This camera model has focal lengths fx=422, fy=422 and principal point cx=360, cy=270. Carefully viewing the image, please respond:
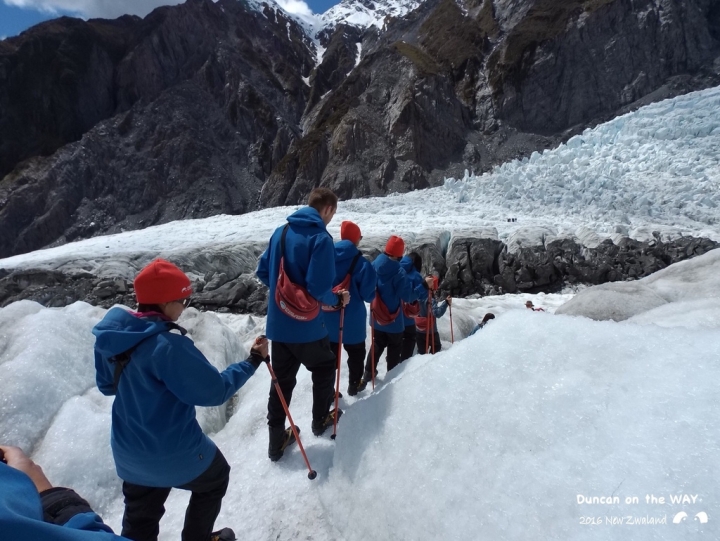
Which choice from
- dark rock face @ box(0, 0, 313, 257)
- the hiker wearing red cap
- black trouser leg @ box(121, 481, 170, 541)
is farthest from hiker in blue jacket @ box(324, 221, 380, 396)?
dark rock face @ box(0, 0, 313, 257)

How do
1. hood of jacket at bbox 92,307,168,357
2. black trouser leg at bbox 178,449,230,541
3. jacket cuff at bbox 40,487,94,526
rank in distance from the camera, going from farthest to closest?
black trouser leg at bbox 178,449,230,541, hood of jacket at bbox 92,307,168,357, jacket cuff at bbox 40,487,94,526

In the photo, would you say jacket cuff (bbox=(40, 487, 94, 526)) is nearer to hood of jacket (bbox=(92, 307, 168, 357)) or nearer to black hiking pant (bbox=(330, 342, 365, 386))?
hood of jacket (bbox=(92, 307, 168, 357))

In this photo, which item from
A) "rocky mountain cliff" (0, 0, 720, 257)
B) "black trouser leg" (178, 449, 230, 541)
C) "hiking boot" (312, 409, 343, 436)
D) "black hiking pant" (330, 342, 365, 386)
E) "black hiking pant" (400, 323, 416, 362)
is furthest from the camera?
"rocky mountain cliff" (0, 0, 720, 257)

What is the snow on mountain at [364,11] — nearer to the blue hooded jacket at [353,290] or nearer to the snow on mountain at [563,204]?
the snow on mountain at [563,204]

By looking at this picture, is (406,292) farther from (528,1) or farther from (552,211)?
(528,1)

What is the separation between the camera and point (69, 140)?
5894 centimetres

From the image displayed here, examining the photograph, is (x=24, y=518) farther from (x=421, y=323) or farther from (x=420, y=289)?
(x=421, y=323)

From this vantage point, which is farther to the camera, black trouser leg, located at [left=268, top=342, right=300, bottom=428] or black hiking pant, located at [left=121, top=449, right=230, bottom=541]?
black trouser leg, located at [left=268, top=342, right=300, bottom=428]

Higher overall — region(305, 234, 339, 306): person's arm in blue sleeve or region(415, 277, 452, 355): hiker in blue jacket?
region(305, 234, 339, 306): person's arm in blue sleeve

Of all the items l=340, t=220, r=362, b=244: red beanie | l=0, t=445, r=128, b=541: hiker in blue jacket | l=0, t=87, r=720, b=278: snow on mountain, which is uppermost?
l=0, t=445, r=128, b=541: hiker in blue jacket

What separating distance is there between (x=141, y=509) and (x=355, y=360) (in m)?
2.16

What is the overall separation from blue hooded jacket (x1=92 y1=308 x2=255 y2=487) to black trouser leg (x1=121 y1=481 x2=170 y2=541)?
8 centimetres

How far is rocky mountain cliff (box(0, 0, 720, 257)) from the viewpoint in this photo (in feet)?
145

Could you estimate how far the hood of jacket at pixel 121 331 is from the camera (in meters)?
1.79
